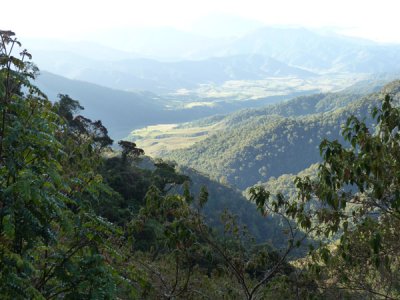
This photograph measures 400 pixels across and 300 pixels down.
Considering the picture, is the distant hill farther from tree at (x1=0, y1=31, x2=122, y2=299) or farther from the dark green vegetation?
tree at (x1=0, y1=31, x2=122, y2=299)

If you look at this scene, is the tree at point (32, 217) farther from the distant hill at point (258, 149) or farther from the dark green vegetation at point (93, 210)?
the distant hill at point (258, 149)

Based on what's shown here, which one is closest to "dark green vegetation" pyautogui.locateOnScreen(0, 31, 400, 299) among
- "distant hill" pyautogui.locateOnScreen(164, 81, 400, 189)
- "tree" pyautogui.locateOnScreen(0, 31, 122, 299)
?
"tree" pyautogui.locateOnScreen(0, 31, 122, 299)

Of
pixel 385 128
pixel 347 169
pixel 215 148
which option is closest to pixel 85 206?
pixel 347 169

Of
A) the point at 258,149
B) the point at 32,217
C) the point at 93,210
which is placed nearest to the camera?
the point at 32,217

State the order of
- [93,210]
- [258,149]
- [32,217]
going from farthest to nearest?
[258,149] → [93,210] → [32,217]

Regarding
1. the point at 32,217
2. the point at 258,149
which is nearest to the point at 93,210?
the point at 32,217

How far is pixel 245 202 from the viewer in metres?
104

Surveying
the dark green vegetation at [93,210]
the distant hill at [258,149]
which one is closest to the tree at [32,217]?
the dark green vegetation at [93,210]

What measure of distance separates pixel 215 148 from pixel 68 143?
174m

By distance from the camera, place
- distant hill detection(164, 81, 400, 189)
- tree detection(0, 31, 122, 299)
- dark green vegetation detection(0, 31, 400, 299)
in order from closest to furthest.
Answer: tree detection(0, 31, 122, 299), dark green vegetation detection(0, 31, 400, 299), distant hill detection(164, 81, 400, 189)

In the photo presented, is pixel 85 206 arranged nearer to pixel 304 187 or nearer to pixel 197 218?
pixel 197 218

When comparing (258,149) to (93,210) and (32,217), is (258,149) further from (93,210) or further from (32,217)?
(32,217)

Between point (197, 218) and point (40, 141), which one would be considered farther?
point (197, 218)

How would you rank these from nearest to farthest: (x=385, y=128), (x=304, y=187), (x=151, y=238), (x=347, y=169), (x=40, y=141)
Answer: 1. (x=40, y=141)
2. (x=347, y=169)
3. (x=385, y=128)
4. (x=304, y=187)
5. (x=151, y=238)
